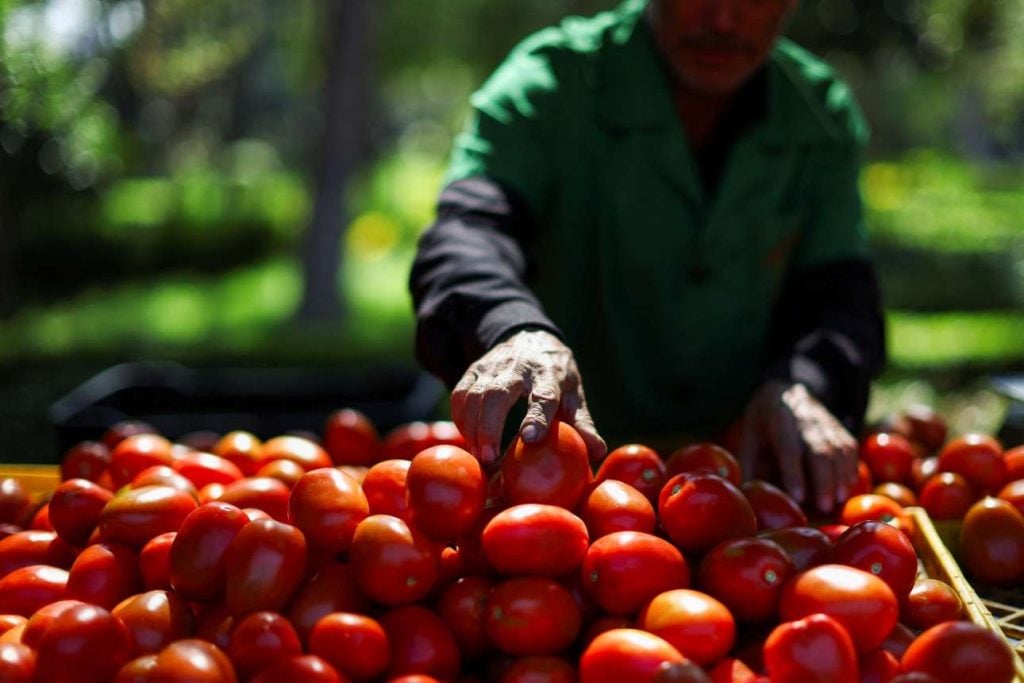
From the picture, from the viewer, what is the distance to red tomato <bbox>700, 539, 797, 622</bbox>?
1.69 meters

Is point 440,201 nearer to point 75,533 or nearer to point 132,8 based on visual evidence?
point 75,533

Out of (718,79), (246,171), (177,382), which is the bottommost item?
(246,171)

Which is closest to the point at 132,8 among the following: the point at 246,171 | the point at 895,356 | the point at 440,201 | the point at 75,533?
the point at 895,356

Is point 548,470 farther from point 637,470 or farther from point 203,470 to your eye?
point 203,470

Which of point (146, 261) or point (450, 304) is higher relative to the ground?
point (450, 304)

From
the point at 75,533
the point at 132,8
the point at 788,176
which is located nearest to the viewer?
the point at 75,533

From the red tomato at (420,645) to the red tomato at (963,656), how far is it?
2.32ft

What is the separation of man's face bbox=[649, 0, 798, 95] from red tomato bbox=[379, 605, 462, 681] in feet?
5.84

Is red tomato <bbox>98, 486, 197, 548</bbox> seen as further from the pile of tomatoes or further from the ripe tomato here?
the ripe tomato

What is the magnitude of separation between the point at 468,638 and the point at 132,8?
9.34m

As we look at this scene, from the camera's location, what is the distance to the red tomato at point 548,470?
71.2 inches

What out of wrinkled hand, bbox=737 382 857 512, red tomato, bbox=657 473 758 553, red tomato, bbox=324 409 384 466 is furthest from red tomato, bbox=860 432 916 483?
red tomato, bbox=324 409 384 466

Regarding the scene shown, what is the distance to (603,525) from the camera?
1.82 m

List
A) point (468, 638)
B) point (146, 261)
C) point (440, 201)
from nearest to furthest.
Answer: point (468, 638), point (440, 201), point (146, 261)
